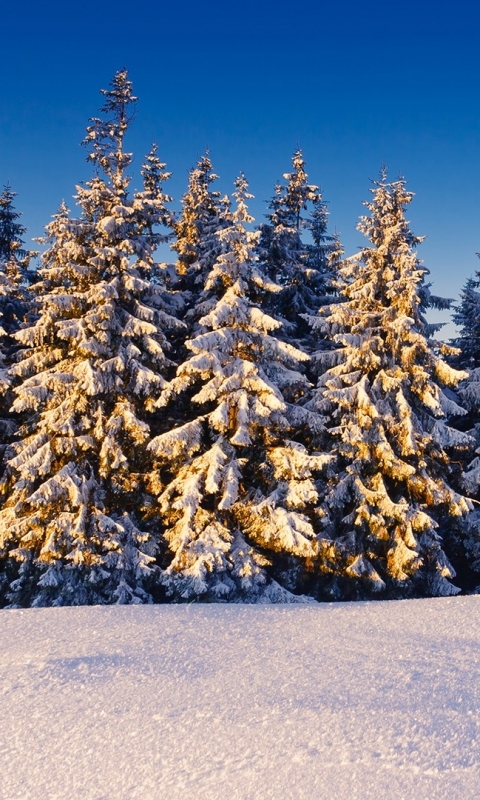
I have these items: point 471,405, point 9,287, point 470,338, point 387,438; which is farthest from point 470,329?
point 9,287

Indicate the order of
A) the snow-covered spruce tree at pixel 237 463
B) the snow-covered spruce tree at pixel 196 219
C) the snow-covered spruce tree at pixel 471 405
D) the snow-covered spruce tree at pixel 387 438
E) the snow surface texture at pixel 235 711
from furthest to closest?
1. the snow-covered spruce tree at pixel 196 219
2. the snow-covered spruce tree at pixel 471 405
3. the snow-covered spruce tree at pixel 387 438
4. the snow-covered spruce tree at pixel 237 463
5. the snow surface texture at pixel 235 711

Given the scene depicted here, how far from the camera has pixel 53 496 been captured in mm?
14867

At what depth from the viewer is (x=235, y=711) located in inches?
224

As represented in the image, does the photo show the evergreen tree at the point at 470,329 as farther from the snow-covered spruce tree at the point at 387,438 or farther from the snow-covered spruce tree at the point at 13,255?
the snow-covered spruce tree at the point at 13,255

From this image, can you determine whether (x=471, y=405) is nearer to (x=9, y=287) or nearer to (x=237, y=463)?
(x=237, y=463)

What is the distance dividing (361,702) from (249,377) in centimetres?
1040

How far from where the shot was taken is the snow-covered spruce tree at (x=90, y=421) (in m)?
14.9

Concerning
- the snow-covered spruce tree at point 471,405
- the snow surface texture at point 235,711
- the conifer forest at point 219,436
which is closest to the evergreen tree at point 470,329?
the snow-covered spruce tree at point 471,405

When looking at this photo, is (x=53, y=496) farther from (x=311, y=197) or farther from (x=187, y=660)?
(x=311, y=197)

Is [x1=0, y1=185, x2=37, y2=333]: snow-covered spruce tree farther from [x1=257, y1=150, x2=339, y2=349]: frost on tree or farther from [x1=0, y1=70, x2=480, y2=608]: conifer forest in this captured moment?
[x1=257, y1=150, x2=339, y2=349]: frost on tree

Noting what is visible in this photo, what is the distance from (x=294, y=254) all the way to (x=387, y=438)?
8726mm

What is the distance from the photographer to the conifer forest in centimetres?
1498

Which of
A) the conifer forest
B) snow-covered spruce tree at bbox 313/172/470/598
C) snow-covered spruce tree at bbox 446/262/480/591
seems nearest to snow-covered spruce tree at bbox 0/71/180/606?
the conifer forest

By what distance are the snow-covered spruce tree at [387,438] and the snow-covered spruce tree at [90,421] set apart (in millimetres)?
Result: 5358
